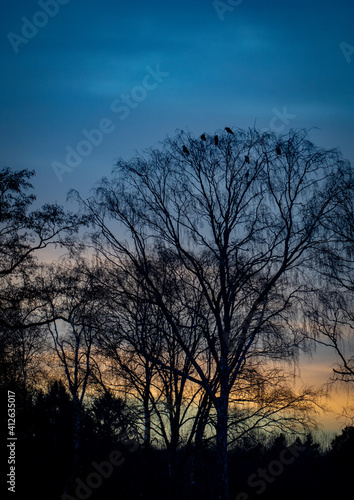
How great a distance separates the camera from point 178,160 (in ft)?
44.8

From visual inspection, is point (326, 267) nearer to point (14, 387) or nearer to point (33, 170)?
point (33, 170)
